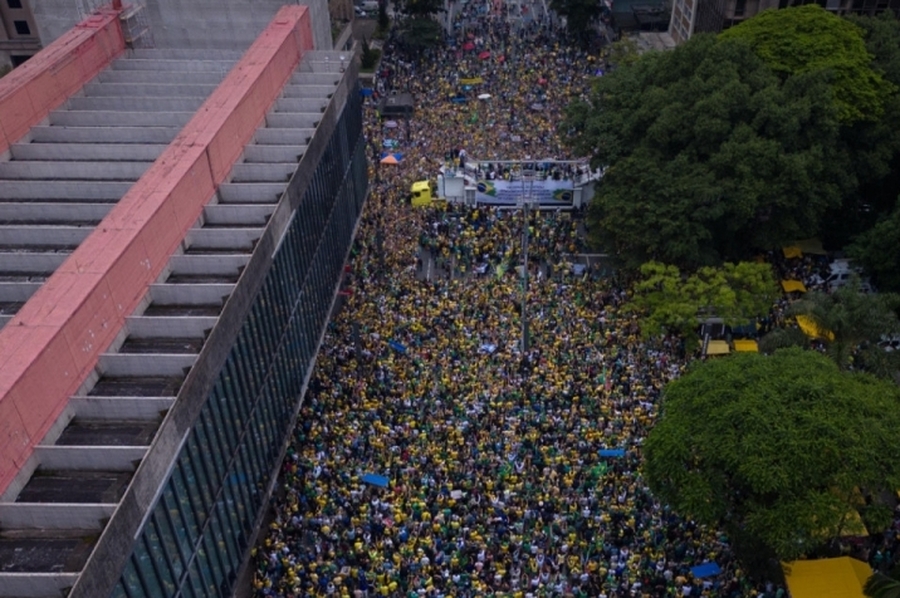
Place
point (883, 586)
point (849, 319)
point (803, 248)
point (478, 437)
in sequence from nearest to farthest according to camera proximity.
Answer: point (883, 586), point (849, 319), point (478, 437), point (803, 248)

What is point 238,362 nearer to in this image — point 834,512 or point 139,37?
point 834,512

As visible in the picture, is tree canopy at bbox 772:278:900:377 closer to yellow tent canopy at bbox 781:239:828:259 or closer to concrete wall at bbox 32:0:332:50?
yellow tent canopy at bbox 781:239:828:259

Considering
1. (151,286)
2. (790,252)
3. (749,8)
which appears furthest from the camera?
(749,8)

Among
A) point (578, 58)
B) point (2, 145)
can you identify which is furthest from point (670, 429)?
point (578, 58)

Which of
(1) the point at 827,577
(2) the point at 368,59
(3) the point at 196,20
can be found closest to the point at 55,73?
(3) the point at 196,20

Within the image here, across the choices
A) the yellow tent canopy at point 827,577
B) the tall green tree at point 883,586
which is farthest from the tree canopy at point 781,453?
the tall green tree at point 883,586

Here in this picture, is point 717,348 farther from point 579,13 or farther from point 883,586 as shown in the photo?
point 579,13

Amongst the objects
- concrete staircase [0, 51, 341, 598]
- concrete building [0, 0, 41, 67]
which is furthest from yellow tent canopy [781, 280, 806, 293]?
concrete building [0, 0, 41, 67]
